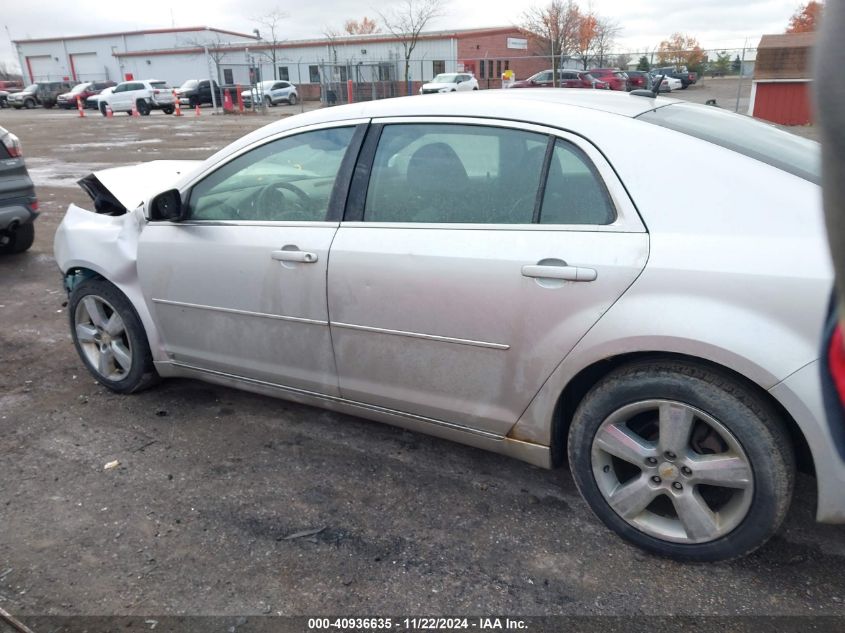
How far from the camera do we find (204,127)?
2561cm

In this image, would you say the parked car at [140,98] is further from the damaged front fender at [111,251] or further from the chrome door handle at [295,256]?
the chrome door handle at [295,256]

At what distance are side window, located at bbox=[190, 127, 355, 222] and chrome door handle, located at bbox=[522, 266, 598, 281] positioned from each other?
112 cm

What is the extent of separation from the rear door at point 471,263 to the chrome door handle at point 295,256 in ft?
0.40

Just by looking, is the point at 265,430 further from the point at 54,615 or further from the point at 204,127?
the point at 204,127

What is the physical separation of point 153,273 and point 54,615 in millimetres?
1812

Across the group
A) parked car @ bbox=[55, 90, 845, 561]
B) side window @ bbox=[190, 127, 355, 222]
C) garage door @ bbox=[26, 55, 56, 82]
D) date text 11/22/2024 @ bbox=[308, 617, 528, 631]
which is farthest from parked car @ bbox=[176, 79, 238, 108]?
date text 11/22/2024 @ bbox=[308, 617, 528, 631]

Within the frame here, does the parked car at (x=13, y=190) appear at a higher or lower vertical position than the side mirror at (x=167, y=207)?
lower

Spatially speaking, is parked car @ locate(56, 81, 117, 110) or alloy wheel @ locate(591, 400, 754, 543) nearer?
alloy wheel @ locate(591, 400, 754, 543)

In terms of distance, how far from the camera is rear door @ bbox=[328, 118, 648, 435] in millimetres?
2500

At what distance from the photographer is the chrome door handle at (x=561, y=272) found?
2.44 m

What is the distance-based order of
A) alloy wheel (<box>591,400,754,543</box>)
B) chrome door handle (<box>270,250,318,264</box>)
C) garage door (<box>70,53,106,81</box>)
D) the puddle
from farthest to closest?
garage door (<box>70,53,106,81</box>)
the puddle
chrome door handle (<box>270,250,318,264</box>)
alloy wheel (<box>591,400,754,543</box>)

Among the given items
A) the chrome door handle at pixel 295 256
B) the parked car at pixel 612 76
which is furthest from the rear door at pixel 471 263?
the parked car at pixel 612 76

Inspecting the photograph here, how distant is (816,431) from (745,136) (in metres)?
1.25

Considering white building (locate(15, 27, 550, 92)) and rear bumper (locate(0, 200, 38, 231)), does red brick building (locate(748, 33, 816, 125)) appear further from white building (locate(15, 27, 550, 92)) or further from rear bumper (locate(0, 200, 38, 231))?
rear bumper (locate(0, 200, 38, 231))
